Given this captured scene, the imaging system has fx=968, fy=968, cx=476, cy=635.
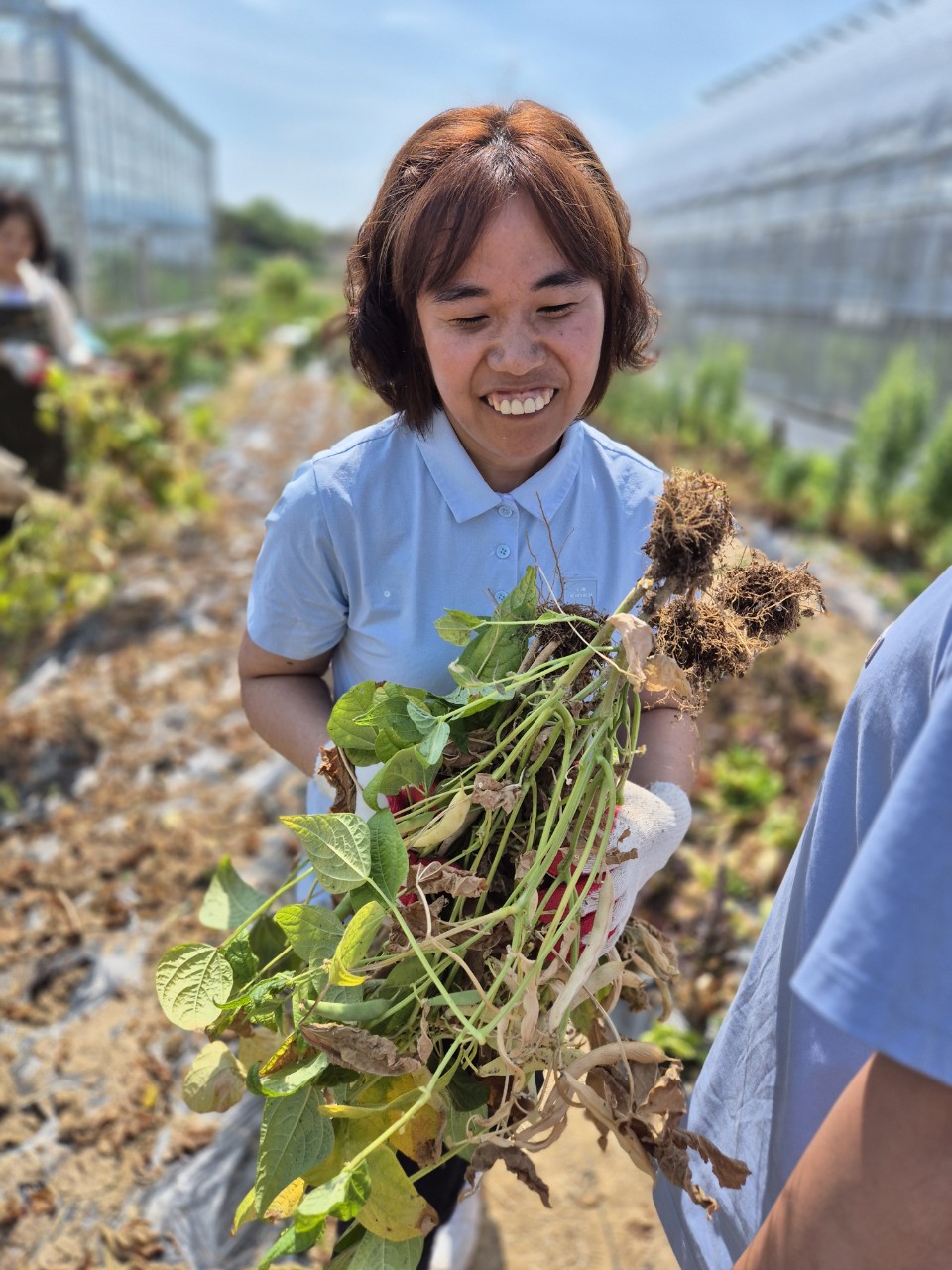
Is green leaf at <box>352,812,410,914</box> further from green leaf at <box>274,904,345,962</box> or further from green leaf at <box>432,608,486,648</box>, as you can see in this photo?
green leaf at <box>432,608,486,648</box>

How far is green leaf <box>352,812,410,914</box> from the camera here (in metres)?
0.83

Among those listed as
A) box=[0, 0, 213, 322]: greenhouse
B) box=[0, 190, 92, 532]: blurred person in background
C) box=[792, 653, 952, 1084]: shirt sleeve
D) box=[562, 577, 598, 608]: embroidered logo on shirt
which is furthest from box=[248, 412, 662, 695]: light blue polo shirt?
box=[0, 0, 213, 322]: greenhouse

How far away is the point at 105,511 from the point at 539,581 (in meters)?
3.99

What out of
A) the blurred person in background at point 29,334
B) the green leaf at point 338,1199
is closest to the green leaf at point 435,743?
the green leaf at point 338,1199

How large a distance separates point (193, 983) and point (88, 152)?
12192 mm

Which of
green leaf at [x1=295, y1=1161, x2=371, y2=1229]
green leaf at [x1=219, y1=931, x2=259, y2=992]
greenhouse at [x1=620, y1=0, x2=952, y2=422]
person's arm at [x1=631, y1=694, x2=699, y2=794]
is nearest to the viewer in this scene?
green leaf at [x1=295, y1=1161, x2=371, y2=1229]

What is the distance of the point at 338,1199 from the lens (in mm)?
733

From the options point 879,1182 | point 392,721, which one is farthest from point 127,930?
point 879,1182

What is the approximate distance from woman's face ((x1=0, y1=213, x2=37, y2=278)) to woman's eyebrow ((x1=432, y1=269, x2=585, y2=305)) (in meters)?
3.60

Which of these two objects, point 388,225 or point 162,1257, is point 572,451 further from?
point 162,1257

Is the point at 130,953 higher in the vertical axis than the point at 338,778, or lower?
lower

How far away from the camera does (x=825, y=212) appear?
9688 mm

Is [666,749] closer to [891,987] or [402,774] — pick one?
[402,774]

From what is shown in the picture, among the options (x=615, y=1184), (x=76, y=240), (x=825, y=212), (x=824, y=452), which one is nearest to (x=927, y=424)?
(x=824, y=452)
